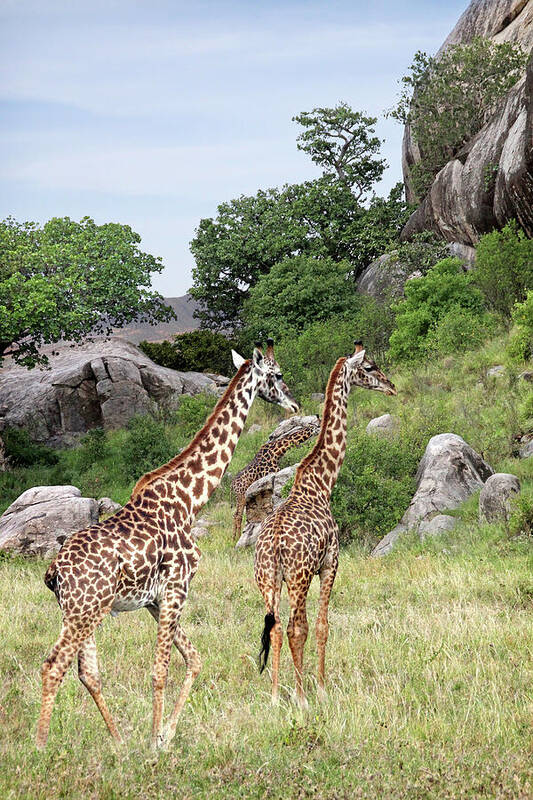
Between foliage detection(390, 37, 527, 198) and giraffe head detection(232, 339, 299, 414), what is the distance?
36582 millimetres

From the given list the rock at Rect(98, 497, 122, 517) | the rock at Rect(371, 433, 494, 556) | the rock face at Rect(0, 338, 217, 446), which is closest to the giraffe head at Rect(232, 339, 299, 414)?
the rock at Rect(371, 433, 494, 556)

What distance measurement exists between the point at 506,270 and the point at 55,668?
23.8 m

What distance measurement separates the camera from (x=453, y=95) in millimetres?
41156

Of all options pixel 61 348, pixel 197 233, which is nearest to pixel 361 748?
pixel 61 348

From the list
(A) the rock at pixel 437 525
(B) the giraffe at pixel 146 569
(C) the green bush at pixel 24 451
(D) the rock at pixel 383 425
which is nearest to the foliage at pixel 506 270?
(D) the rock at pixel 383 425

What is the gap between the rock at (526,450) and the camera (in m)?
16.5

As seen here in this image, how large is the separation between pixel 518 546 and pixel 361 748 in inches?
288

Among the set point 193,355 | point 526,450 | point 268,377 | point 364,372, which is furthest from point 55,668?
point 193,355

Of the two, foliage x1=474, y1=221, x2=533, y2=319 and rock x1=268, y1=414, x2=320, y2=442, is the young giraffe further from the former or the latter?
foliage x1=474, y1=221, x2=533, y2=319

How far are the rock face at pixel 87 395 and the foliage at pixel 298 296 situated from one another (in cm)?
681

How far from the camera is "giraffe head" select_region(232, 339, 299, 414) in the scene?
7.27 metres

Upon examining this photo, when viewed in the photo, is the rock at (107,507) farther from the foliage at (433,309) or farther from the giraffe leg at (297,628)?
the giraffe leg at (297,628)

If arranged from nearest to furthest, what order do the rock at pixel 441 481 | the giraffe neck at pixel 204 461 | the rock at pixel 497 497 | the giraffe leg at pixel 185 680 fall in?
the giraffe leg at pixel 185 680 → the giraffe neck at pixel 204 461 → the rock at pixel 497 497 → the rock at pixel 441 481

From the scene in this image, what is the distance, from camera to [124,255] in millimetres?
30328
